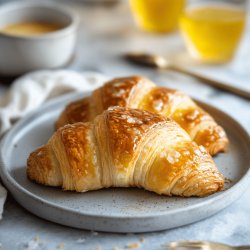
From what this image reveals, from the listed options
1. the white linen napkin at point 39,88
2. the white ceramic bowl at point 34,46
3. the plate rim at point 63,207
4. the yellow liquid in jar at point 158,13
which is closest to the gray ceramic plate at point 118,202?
the plate rim at point 63,207

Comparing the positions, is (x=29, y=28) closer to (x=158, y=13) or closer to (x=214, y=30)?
(x=158, y=13)

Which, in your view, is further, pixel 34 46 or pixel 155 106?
pixel 34 46

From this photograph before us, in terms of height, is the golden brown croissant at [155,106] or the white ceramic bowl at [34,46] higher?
the golden brown croissant at [155,106]

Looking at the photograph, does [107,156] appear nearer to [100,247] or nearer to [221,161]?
[100,247]

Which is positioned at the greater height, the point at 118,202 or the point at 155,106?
the point at 155,106

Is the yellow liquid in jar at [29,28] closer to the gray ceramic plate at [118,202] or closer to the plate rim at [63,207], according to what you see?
the plate rim at [63,207]

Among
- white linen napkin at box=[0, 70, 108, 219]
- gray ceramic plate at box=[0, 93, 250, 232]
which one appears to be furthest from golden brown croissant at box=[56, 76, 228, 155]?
white linen napkin at box=[0, 70, 108, 219]

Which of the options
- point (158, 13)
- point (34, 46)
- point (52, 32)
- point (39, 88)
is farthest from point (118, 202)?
point (158, 13)
